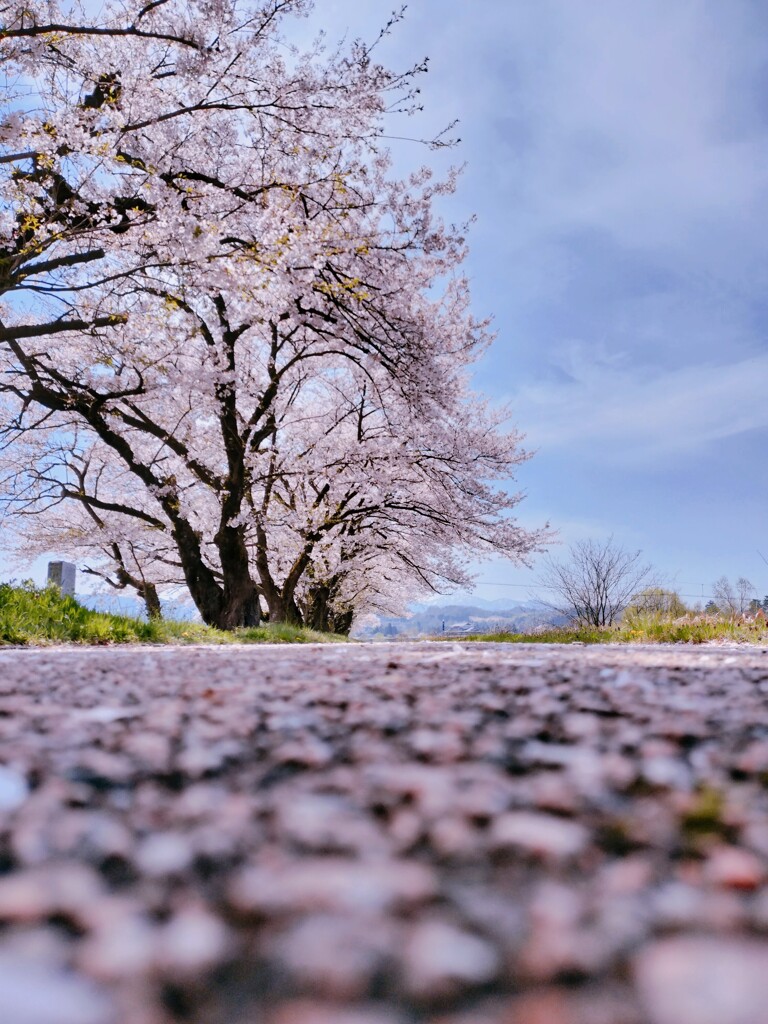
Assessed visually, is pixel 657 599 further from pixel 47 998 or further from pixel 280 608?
pixel 47 998

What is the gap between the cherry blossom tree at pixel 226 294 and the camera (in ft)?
30.3

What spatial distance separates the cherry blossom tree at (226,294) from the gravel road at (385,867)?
8365mm

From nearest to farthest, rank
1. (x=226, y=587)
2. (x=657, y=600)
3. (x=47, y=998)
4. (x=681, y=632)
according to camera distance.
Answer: (x=47, y=998) → (x=681, y=632) → (x=226, y=587) → (x=657, y=600)

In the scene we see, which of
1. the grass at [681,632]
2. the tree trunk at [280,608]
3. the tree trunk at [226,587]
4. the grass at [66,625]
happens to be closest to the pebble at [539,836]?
the grass at [66,625]

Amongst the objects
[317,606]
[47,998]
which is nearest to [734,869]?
[47,998]

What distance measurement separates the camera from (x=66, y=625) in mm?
8461

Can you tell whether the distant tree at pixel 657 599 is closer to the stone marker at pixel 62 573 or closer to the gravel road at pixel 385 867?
the stone marker at pixel 62 573

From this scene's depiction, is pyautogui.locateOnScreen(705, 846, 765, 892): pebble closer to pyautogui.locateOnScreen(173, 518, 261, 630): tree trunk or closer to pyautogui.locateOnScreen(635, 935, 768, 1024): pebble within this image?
pyautogui.locateOnScreen(635, 935, 768, 1024): pebble

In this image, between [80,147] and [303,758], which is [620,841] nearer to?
[303,758]

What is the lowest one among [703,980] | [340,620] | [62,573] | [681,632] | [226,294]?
[340,620]

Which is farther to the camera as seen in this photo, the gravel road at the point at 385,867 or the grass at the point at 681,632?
the grass at the point at 681,632

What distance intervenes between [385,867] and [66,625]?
855cm

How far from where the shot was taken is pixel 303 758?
163 cm

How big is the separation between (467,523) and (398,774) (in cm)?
1775
